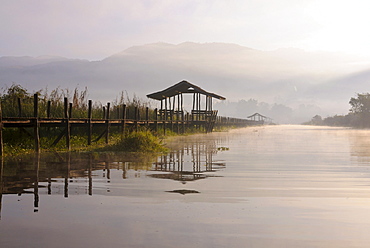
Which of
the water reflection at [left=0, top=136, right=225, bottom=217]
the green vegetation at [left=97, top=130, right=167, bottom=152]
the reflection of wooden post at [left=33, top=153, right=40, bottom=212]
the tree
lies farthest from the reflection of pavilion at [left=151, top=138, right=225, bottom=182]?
the tree

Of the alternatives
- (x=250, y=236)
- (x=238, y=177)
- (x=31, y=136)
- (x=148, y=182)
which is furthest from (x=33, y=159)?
(x=250, y=236)

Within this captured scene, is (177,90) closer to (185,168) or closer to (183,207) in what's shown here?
(185,168)

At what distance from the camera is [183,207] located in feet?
21.3

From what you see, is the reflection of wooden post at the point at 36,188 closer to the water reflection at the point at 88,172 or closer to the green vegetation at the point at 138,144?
the water reflection at the point at 88,172

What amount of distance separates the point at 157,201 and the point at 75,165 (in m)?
5.72

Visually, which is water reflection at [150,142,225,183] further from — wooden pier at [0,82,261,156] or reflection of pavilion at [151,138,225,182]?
wooden pier at [0,82,261,156]

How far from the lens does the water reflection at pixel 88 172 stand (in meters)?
8.04

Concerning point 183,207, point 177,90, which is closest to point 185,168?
point 183,207

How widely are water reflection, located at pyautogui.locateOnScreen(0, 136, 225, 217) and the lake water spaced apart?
2cm

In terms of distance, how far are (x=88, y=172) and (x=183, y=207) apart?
4.70 meters

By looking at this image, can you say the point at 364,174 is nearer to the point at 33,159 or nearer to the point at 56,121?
the point at 33,159

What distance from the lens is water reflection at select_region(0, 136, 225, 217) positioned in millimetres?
8039

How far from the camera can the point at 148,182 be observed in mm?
9055

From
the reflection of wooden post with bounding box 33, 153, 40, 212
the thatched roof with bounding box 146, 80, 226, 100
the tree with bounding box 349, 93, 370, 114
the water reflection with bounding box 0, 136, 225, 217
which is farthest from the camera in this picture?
the tree with bounding box 349, 93, 370, 114
